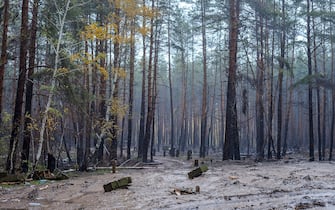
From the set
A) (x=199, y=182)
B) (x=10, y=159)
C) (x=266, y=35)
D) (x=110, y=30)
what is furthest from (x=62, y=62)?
(x=266, y=35)

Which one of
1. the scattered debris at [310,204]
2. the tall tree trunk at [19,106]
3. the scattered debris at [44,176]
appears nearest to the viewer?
the scattered debris at [310,204]

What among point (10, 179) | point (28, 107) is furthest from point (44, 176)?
point (28, 107)

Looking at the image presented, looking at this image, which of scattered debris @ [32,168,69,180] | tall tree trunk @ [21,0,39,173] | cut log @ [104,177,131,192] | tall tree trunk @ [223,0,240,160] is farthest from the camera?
tall tree trunk @ [223,0,240,160]

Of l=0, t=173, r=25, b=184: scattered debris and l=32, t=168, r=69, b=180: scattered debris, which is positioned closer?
l=0, t=173, r=25, b=184: scattered debris

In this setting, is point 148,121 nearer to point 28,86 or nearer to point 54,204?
point 28,86

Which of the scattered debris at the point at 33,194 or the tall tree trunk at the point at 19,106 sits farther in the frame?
the tall tree trunk at the point at 19,106

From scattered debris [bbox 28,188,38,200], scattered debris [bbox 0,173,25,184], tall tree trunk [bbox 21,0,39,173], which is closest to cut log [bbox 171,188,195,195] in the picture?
scattered debris [bbox 28,188,38,200]

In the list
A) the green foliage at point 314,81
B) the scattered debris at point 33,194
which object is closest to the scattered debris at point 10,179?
the scattered debris at point 33,194

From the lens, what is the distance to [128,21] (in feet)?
61.3

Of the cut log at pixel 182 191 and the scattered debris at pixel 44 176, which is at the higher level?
the cut log at pixel 182 191

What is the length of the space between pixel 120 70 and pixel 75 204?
357 inches

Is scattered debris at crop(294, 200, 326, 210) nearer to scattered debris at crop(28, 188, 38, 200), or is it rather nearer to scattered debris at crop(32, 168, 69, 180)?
scattered debris at crop(28, 188, 38, 200)

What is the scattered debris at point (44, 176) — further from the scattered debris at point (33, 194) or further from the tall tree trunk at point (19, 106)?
the scattered debris at point (33, 194)

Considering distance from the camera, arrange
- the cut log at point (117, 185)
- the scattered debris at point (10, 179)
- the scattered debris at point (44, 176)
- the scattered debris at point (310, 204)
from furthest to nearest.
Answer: the scattered debris at point (44, 176)
the scattered debris at point (10, 179)
the cut log at point (117, 185)
the scattered debris at point (310, 204)
